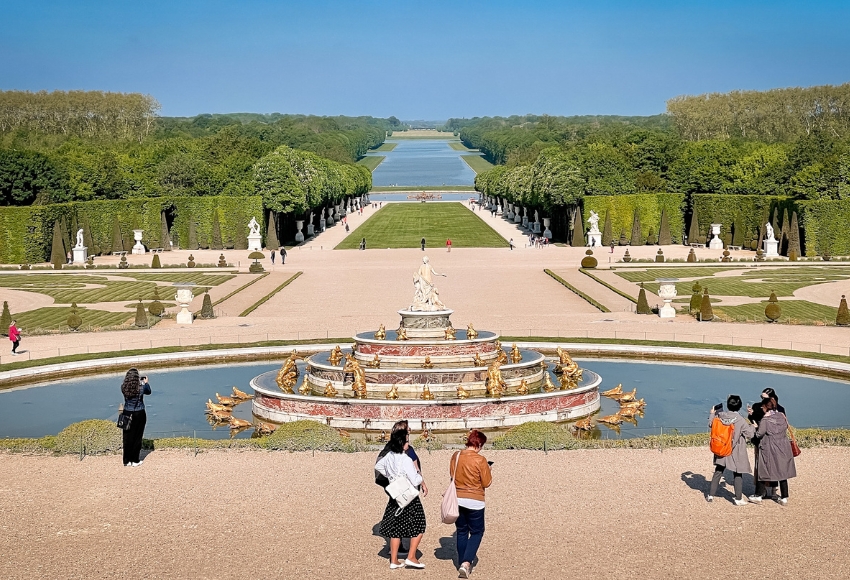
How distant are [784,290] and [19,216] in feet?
146

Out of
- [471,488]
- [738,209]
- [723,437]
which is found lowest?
[723,437]

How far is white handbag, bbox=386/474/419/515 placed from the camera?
14.2 m

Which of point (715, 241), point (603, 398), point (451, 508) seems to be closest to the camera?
point (451, 508)

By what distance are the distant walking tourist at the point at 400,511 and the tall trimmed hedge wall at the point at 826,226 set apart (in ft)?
202

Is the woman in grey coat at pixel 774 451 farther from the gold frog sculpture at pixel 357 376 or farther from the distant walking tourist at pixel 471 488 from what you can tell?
the gold frog sculpture at pixel 357 376

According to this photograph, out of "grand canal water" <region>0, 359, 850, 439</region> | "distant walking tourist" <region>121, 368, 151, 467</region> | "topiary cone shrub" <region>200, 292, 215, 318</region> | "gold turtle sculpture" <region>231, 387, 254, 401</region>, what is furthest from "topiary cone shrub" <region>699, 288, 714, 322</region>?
"distant walking tourist" <region>121, 368, 151, 467</region>

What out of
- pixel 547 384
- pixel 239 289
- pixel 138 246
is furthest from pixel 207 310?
pixel 138 246

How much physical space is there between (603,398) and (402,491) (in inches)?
610

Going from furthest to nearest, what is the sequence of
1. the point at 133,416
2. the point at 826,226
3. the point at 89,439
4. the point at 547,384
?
the point at 826,226
the point at 547,384
the point at 89,439
the point at 133,416

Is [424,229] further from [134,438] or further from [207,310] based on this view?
[134,438]

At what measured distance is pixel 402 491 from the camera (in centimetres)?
1424

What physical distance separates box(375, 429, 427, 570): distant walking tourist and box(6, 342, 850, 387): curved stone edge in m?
19.9

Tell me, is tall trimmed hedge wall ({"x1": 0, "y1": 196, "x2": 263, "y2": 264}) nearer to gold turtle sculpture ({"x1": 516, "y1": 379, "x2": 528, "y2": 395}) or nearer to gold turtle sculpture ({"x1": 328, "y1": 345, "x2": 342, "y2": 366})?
gold turtle sculpture ({"x1": 328, "y1": 345, "x2": 342, "y2": 366})

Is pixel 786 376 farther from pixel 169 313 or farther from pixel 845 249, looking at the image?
pixel 845 249
